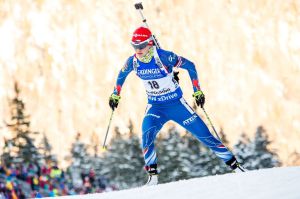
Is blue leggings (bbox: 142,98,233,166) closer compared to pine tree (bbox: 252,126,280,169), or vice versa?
blue leggings (bbox: 142,98,233,166)

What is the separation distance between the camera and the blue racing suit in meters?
12.0

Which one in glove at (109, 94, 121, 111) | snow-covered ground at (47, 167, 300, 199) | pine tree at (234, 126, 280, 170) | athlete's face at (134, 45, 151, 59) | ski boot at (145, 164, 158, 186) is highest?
athlete's face at (134, 45, 151, 59)

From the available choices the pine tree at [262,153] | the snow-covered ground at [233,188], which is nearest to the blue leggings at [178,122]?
the snow-covered ground at [233,188]

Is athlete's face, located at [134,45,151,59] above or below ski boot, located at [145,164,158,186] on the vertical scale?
above

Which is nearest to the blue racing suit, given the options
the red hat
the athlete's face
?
the athlete's face

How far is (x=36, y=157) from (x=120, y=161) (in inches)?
441

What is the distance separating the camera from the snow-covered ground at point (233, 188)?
8.05 meters

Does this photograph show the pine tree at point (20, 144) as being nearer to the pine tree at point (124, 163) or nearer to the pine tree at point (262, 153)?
the pine tree at point (124, 163)

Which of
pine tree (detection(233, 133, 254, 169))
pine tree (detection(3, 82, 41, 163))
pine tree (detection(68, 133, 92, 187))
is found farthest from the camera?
pine tree (detection(68, 133, 92, 187))

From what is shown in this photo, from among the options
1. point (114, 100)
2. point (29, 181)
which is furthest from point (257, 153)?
point (114, 100)

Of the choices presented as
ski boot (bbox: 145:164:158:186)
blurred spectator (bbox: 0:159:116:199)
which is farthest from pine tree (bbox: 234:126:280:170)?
ski boot (bbox: 145:164:158:186)

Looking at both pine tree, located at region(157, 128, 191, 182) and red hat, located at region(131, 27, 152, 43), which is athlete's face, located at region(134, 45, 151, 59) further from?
pine tree, located at region(157, 128, 191, 182)

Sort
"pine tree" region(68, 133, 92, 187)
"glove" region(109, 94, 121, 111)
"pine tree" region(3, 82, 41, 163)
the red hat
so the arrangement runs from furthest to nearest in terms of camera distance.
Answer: "pine tree" region(68, 133, 92, 187) → "pine tree" region(3, 82, 41, 163) → "glove" region(109, 94, 121, 111) → the red hat

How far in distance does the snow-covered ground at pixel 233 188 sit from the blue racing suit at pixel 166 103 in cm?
221
